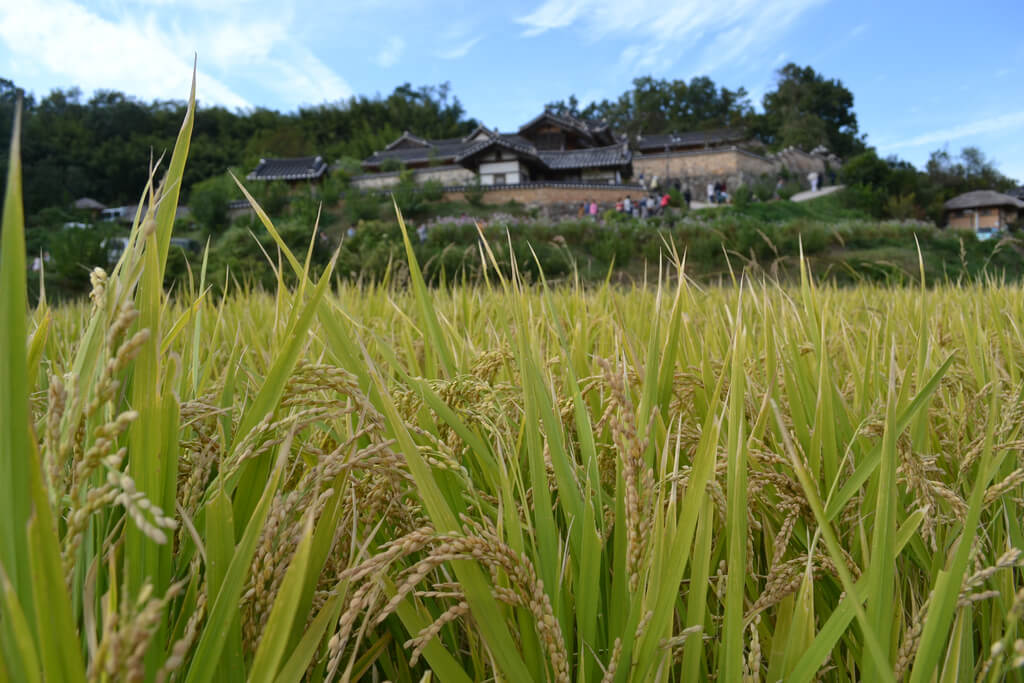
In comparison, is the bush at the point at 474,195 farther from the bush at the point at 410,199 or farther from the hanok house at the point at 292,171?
the hanok house at the point at 292,171

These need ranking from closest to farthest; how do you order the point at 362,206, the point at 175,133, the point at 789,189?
the point at 362,206, the point at 789,189, the point at 175,133

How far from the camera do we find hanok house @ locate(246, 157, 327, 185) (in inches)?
1463

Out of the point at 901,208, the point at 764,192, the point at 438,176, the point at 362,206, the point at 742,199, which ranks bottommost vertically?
the point at 901,208

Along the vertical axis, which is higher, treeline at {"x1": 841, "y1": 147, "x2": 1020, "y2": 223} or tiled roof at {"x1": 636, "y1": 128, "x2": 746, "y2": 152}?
tiled roof at {"x1": 636, "y1": 128, "x2": 746, "y2": 152}

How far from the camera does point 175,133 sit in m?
57.3

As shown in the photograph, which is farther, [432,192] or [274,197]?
[432,192]

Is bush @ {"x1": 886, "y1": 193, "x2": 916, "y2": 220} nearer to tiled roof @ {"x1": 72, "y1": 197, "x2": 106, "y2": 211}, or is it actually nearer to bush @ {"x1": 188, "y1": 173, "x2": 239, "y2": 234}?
bush @ {"x1": 188, "y1": 173, "x2": 239, "y2": 234}

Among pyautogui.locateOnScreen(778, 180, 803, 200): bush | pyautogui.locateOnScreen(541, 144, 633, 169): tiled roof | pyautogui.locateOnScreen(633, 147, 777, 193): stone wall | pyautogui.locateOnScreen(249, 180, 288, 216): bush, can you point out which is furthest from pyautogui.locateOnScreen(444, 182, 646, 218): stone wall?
pyautogui.locateOnScreen(778, 180, 803, 200): bush

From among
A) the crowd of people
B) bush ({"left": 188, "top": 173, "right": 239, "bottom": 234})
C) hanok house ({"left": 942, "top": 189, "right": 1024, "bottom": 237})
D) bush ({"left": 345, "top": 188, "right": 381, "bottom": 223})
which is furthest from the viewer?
hanok house ({"left": 942, "top": 189, "right": 1024, "bottom": 237})

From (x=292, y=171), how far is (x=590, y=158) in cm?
1941

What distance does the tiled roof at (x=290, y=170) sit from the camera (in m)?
37.2

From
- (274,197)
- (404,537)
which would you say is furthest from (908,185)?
(404,537)

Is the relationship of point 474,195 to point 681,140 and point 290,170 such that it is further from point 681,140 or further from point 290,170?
point 681,140

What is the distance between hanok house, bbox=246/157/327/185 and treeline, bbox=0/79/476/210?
5172 mm
